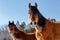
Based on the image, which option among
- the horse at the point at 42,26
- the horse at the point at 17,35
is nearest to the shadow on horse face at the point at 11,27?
the horse at the point at 17,35

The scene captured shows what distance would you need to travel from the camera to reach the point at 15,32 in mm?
2092

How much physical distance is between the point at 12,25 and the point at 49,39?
0.53 metres

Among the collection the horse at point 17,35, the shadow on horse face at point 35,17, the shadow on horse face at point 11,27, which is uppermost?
the shadow on horse face at point 35,17

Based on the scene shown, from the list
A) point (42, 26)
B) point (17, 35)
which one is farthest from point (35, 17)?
point (17, 35)

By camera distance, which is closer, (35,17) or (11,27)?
(35,17)

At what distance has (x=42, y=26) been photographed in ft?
5.40

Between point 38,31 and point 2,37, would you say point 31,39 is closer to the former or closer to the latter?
point 38,31

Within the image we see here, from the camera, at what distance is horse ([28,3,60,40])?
64.8 inches

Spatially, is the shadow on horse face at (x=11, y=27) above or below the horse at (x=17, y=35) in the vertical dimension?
above

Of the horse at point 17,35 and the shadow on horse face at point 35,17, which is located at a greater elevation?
the shadow on horse face at point 35,17

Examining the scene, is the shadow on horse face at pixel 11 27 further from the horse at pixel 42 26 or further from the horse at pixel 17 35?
the horse at pixel 42 26

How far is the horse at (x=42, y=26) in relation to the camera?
5.40ft

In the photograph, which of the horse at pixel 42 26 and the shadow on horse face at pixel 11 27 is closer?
the horse at pixel 42 26

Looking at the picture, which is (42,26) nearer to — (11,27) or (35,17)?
(35,17)
